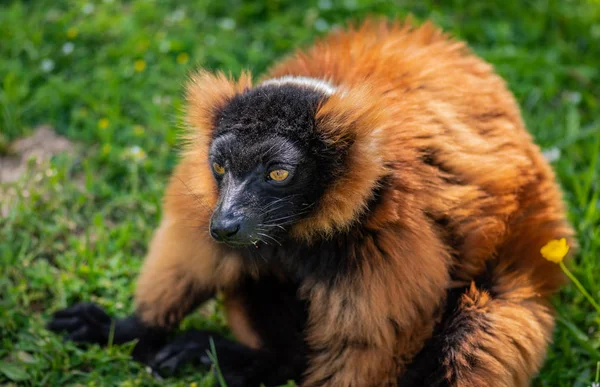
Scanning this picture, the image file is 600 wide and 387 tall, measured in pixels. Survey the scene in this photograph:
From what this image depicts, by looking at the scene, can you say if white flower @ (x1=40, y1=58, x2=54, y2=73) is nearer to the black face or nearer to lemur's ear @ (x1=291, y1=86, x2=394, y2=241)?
the black face

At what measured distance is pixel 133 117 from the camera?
221 inches

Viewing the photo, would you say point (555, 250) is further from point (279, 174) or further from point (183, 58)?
point (183, 58)

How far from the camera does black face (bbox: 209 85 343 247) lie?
3.34 meters

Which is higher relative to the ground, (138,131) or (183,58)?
(183,58)

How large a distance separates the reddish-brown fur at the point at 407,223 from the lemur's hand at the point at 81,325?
28 cm

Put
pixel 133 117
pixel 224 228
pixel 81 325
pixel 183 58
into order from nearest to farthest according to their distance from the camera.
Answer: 1. pixel 224 228
2. pixel 81 325
3. pixel 133 117
4. pixel 183 58

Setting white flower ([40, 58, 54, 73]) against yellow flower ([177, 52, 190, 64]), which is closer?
white flower ([40, 58, 54, 73])

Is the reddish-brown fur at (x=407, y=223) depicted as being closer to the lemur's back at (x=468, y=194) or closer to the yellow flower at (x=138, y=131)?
the lemur's back at (x=468, y=194)

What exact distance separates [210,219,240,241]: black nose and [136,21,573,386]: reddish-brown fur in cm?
37

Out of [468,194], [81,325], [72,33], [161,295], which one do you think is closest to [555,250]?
[468,194]

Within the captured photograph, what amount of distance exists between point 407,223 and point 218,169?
92cm

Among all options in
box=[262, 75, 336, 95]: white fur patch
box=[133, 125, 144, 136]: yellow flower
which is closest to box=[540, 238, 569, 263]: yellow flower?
box=[262, 75, 336, 95]: white fur patch

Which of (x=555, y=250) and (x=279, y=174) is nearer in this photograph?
(x=279, y=174)

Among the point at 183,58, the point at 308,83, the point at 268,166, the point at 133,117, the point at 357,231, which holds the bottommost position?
the point at 133,117
